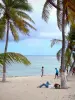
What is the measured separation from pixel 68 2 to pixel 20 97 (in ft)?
21.6

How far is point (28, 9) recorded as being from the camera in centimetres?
2725

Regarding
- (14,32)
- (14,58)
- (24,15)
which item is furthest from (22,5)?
(14,58)

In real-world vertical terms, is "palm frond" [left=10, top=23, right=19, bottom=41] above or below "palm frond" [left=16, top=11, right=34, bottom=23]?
below

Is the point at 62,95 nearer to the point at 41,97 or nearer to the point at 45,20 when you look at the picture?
the point at 41,97

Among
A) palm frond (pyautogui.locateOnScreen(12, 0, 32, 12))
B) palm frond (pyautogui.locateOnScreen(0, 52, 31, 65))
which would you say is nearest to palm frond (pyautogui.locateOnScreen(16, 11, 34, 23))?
palm frond (pyautogui.locateOnScreen(12, 0, 32, 12))

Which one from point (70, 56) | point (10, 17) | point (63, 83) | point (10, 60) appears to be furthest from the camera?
point (70, 56)

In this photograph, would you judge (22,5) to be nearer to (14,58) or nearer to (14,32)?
(14,32)

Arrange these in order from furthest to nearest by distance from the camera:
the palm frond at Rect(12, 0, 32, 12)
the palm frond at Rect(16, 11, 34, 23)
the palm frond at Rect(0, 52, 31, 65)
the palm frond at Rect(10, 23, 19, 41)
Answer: the palm frond at Rect(12, 0, 32, 12), the palm frond at Rect(10, 23, 19, 41), the palm frond at Rect(16, 11, 34, 23), the palm frond at Rect(0, 52, 31, 65)

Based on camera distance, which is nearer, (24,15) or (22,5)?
(24,15)

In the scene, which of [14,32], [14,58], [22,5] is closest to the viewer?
[14,58]

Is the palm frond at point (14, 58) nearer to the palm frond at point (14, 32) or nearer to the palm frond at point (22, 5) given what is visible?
the palm frond at point (14, 32)

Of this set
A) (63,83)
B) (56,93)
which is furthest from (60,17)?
(56,93)

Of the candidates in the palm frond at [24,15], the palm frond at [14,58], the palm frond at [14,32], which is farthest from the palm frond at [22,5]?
the palm frond at [14,58]

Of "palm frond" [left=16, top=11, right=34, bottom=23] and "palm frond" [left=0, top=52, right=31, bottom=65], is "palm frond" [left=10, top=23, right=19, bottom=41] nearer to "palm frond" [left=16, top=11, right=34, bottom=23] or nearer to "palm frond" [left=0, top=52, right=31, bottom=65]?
"palm frond" [left=16, top=11, right=34, bottom=23]
